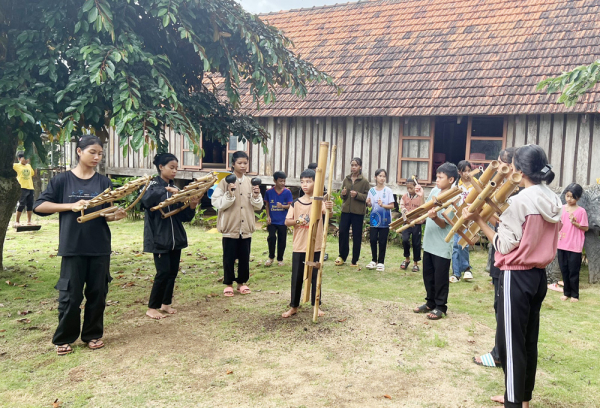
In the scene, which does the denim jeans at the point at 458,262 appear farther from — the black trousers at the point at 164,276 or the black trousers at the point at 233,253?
the black trousers at the point at 164,276

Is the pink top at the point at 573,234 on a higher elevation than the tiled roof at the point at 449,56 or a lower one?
lower

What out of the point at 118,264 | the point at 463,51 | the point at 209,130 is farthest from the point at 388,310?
the point at 463,51

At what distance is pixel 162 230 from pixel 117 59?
1931mm

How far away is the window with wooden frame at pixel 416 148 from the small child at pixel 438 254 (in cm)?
611

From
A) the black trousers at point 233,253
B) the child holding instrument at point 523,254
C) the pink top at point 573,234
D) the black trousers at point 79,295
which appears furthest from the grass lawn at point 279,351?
the pink top at point 573,234

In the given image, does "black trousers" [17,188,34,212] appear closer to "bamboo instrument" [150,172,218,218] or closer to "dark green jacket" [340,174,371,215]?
"dark green jacket" [340,174,371,215]

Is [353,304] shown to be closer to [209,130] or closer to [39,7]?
[209,130]

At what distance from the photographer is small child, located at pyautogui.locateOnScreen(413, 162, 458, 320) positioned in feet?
18.5

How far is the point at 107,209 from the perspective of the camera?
14.7 ft

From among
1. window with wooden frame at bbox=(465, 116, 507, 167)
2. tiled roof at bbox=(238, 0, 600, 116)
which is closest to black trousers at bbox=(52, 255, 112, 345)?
tiled roof at bbox=(238, 0, 600, 116)

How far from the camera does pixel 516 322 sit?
3430 mm

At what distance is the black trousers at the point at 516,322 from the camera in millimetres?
3410

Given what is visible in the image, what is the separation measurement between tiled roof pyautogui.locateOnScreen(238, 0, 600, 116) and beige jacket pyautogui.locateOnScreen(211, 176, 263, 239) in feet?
20.2

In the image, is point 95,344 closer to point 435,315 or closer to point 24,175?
point 435,315
